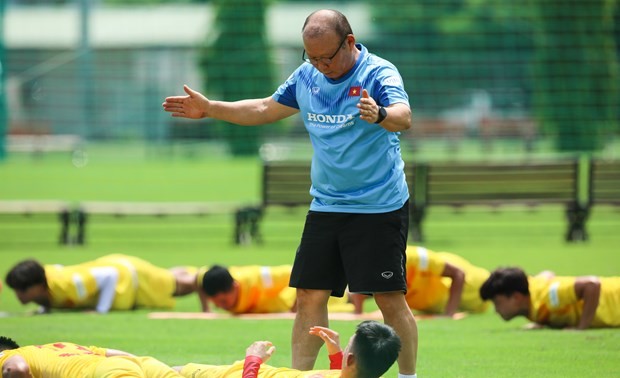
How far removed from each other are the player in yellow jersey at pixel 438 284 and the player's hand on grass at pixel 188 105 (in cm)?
360

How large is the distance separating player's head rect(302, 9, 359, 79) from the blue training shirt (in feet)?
0.35

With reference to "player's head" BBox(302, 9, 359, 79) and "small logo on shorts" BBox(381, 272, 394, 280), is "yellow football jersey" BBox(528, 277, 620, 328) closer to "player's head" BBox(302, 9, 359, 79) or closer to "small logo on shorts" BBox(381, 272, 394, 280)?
"small logo on shorts" BBox(381, 272, 394, 280)

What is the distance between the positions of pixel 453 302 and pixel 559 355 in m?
2.19

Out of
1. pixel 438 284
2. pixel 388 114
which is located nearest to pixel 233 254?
pixel 438 284

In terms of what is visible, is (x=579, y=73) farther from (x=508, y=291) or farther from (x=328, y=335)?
(x=328, y=335)

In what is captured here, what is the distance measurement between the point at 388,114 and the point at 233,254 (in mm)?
9647

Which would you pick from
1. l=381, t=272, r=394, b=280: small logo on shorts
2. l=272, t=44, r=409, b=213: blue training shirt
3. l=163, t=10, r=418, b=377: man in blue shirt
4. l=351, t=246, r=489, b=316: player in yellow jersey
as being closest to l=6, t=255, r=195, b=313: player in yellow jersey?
l=351, t=246, r=489, b=316: player in yellow jersey

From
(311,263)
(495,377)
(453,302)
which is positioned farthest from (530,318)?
(311,263)

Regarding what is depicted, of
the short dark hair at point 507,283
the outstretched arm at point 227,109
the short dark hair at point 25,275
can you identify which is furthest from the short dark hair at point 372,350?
the short dark hair at point 25,275

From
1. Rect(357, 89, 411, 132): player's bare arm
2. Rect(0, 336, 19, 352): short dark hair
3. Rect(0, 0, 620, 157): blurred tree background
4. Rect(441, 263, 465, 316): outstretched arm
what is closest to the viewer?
Rect(357, 89, 411, 132): player's bare arm

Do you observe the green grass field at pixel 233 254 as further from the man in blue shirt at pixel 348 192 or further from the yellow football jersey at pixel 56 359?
the yellow football jersey at pixel 56 359

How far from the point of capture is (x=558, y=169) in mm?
16453

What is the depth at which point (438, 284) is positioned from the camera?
407 inches

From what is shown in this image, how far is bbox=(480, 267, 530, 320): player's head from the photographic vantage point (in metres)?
9.33
